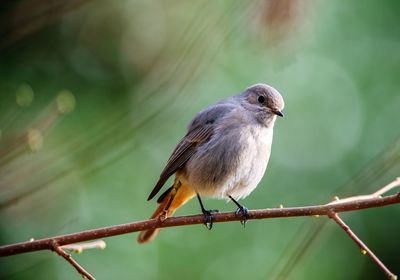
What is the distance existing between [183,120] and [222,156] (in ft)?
9.23

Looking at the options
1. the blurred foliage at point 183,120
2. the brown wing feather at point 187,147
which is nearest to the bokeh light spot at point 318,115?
the blurred foliage at point 183,120

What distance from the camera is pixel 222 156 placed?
13.9 feet

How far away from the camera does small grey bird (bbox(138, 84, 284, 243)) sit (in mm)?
4223

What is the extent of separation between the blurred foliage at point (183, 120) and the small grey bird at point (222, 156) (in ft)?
1.01

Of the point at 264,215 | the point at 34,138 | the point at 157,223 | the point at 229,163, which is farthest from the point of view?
the point at 229,163

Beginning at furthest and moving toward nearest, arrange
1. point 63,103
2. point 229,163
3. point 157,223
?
point 229,163, point 157,223, point 63,103

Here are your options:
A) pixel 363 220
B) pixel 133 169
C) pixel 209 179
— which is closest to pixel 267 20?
pixel 209 179

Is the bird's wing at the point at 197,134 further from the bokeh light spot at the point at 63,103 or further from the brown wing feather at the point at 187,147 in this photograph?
the bokeh light spot at the point at 63,103

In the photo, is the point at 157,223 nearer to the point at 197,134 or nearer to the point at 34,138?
the point at 34,138

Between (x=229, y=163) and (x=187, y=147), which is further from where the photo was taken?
(x=187, y=147)

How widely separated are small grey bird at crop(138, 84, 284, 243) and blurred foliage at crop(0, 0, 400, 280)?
31 centimetres

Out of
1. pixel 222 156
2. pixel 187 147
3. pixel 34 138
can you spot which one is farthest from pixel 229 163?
pixel 34 138

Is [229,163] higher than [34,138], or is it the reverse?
[34,138]

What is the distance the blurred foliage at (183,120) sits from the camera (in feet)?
8.50
